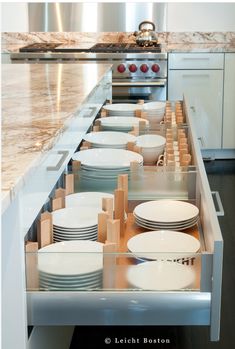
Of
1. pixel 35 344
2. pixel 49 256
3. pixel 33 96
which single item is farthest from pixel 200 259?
pixel 33 96

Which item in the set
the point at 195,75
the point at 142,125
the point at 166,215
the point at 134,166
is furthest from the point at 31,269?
the point at 195,75

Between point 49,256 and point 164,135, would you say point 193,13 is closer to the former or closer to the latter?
point 164,135

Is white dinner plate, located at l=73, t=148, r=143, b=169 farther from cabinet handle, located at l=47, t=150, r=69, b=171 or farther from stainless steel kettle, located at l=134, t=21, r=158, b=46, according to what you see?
stainless steel kettle, located at l=134, t=21, r=158, b=46

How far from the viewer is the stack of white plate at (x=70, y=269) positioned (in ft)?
4.54

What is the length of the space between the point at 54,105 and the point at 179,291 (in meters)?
0.87

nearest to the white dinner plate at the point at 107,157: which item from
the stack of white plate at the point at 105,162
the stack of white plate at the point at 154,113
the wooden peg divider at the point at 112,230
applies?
the stack of white plate at the point at 105,162

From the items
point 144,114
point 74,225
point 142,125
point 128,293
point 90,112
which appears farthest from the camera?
point 144,114

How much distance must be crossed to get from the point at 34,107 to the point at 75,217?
0.45m

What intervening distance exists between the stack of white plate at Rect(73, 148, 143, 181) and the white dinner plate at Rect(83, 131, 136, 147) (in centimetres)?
10

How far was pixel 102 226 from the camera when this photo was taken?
62.6 inches

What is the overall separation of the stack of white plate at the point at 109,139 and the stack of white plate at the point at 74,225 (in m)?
0.63

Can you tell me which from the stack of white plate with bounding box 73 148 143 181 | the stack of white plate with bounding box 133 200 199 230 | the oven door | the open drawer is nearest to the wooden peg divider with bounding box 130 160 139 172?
the stack of white plate with bounding box 73 148 143 181

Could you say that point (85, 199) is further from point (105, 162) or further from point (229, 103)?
point (229, 103)

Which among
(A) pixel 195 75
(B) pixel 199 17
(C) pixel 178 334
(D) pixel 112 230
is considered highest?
(B) pixel 199 17
